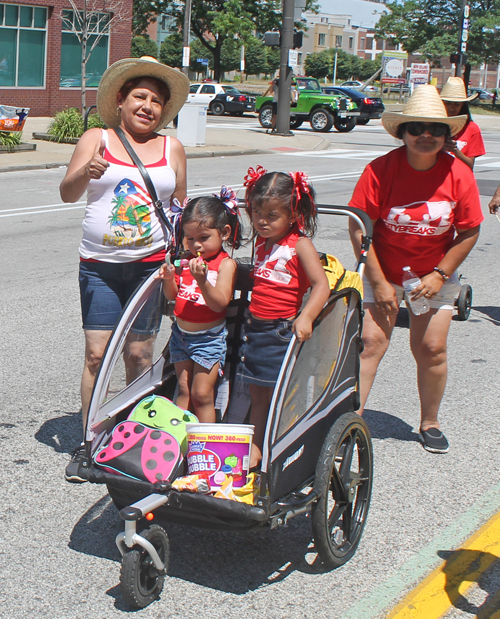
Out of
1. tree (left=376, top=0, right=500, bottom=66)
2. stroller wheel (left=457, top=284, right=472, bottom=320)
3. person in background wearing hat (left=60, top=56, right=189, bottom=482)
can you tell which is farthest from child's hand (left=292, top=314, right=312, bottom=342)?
tree (left=376, top=0, right=500, bottom=66)

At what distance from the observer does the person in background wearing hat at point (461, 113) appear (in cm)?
567

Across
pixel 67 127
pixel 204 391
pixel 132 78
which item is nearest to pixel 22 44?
pixel 67 127

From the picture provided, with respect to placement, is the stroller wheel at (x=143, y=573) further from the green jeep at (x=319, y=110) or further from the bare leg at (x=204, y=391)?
the green jeep at (x=319, y=110)

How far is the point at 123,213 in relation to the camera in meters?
3.77

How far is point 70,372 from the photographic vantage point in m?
5.39

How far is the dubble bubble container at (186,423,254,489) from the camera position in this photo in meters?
3.13

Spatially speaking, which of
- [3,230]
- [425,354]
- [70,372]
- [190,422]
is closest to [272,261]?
[190,422]

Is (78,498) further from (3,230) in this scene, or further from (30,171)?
(30,171)

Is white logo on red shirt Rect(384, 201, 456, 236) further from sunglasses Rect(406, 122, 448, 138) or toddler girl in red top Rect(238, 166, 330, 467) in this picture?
toddler girl in red top Rect(238, 166, 330, 467)

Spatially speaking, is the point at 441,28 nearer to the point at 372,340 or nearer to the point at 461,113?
the point at 461,113

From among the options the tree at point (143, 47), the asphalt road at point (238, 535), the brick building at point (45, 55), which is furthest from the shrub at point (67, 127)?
the tree at point (143, 47)

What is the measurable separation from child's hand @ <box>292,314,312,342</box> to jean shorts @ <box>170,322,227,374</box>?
64cm

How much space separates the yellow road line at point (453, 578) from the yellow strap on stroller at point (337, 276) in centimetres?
119

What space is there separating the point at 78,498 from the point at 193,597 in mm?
957
